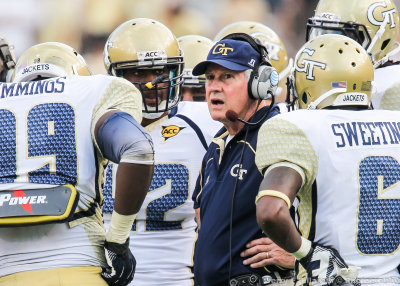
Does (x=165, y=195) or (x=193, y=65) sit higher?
(x=193, y=65)

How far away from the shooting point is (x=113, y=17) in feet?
31.1

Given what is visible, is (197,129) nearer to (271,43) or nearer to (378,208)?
(378,208)

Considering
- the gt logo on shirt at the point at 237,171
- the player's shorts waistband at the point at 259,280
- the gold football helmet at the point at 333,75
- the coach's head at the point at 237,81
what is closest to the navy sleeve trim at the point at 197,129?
the coach's head at the point at 237,81

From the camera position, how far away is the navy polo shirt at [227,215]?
141 inches

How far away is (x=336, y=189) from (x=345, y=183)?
43 millimetres

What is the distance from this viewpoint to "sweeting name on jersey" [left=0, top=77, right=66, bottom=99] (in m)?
3.30

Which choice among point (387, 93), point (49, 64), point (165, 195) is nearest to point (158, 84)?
point (165, 195)

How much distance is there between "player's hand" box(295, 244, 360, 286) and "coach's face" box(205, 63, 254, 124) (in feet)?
3.41

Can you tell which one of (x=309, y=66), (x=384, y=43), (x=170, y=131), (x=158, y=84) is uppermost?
(x=309, y=66)

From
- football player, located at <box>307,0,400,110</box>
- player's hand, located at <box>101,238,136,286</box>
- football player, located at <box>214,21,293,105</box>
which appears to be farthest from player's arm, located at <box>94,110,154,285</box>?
football player, located at <box>214,21,293,105</box>

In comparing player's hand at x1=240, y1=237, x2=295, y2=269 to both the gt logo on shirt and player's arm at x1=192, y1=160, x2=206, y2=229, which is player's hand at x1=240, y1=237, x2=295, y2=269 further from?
player's arm at x1=192, y1=160, x2=206, y2=229

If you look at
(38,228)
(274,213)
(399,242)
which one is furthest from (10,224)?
(399,242)

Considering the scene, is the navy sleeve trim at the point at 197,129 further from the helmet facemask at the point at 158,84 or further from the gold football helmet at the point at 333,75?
the gold football helmet at the point at 333,75

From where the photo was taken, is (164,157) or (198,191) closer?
(198,191)
